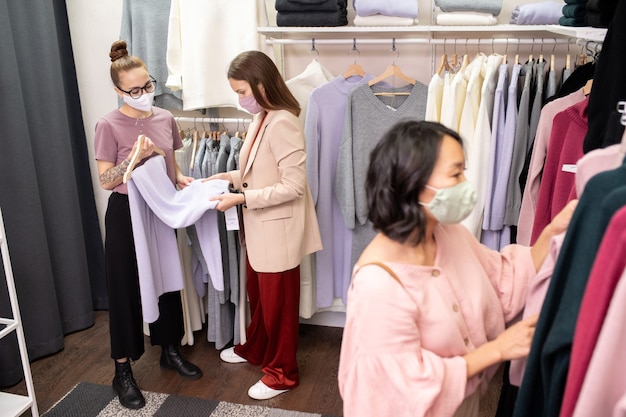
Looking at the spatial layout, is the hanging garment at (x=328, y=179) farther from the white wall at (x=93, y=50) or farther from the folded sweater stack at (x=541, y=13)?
the white wall at (x=93, y=50)

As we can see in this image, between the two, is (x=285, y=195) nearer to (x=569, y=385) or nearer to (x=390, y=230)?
(x=390, y=230)

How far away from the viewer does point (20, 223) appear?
291cm

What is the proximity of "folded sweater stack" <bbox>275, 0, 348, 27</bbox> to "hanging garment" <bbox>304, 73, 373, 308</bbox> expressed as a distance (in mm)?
286

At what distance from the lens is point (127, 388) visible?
2672 millimetres

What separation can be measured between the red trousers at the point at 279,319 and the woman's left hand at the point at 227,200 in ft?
1.21

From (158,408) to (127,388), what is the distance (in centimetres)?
18

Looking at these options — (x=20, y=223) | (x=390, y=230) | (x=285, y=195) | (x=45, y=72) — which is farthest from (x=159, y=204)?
(x=390, y=230)

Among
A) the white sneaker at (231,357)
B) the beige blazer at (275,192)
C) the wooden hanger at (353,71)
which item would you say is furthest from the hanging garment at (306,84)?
the white sneaker at (231,357)

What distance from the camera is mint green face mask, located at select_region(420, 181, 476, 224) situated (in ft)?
3.95

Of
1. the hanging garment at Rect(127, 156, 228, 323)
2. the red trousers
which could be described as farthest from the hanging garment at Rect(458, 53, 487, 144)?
the hanging garment at Rect(127, 156, 228, 323)

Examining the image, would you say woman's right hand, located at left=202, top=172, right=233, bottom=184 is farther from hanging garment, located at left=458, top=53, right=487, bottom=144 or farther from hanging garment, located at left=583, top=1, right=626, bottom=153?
hanging garment, located at left=583, top=1, right=626, bottom=153

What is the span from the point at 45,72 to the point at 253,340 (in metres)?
1.84

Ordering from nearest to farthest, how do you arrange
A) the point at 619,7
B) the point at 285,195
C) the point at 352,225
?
the point at 619,7
the point at 285,195
the point at 352,225

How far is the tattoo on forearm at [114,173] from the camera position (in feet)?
7.95
